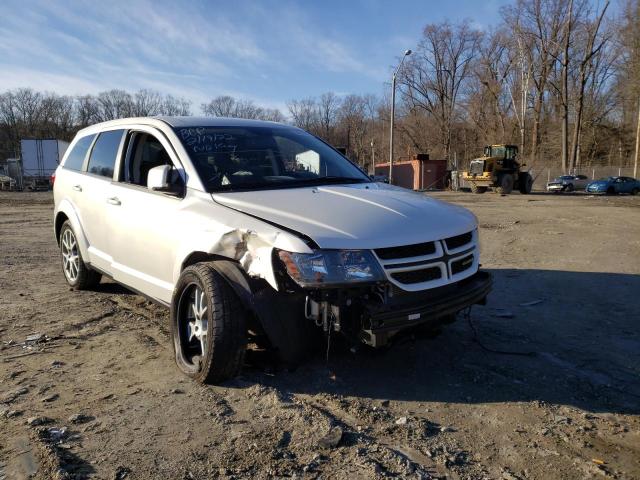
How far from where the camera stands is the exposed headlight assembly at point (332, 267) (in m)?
2.83

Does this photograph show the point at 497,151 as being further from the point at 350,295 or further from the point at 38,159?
the point at 350,295

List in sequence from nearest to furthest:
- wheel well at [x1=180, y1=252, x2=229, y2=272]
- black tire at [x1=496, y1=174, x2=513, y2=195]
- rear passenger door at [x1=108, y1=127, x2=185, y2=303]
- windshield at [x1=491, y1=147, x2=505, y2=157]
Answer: wheel well at [x1=180, y1=252, x2=229, y2=272]
rear passenger door at [x1=108, y1=127, x2=185, y2=303]
black tire at [x1=496, y1=174, x2=513, y2=195]
windshield at [x1=491, y1=147, x2=505, y2=157]

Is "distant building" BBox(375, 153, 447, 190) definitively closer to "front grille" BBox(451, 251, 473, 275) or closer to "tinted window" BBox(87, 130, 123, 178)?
"tinted window" BBox(87, 130, 123, 178)

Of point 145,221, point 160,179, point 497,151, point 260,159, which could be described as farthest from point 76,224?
point 497,151

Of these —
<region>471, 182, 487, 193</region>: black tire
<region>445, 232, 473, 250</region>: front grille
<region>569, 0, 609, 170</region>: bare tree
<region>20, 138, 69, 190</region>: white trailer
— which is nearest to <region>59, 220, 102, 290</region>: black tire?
<region>445, 232, 473, 250</region>: front grille

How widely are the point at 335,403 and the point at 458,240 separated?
4.41 ft

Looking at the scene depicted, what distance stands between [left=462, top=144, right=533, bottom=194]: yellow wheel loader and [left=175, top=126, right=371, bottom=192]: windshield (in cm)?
2895

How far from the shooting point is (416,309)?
300cm

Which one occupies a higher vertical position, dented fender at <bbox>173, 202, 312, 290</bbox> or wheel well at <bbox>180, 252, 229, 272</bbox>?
dented fender at <bbox>173, 202, 312, 290</bbox>

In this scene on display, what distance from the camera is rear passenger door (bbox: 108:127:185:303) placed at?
3.79 metres

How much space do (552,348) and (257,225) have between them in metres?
2.67

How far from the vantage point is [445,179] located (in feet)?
139

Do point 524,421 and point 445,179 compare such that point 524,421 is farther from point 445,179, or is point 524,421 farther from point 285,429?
point 445,179

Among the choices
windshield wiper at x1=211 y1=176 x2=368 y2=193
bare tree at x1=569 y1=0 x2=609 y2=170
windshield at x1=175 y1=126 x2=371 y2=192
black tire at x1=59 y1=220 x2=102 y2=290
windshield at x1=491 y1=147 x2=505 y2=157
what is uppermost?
bare tree at x1=569 y1=0 x2=609 y2=170
